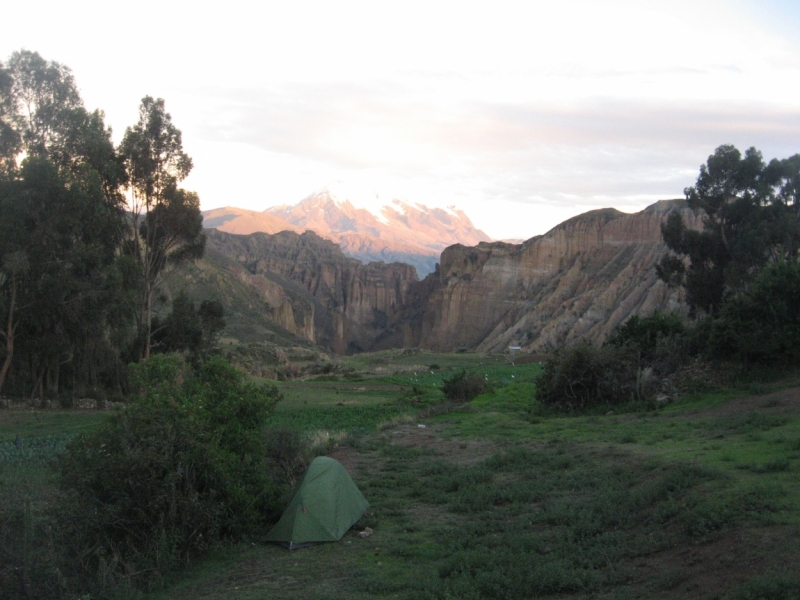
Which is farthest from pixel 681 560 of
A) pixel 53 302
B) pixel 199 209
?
pixel 199 209

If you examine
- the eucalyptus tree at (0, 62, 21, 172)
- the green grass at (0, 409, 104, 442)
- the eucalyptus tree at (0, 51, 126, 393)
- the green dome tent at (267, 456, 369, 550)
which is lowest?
the green grass at (0, 409, 104, 442)

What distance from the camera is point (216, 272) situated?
97.9 meters

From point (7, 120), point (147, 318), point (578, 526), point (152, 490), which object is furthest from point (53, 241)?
point (578, 526)

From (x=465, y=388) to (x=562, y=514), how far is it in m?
22.4

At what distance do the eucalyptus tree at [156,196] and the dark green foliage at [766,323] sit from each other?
2697cm

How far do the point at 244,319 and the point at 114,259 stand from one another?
6072 cm

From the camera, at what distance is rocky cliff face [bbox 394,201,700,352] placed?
91.5m

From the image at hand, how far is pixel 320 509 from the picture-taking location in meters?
11.9

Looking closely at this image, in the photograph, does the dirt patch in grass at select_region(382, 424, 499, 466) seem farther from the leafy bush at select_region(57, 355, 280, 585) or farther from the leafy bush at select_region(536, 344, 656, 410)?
the leafy bush at select_region(57, 355, 280, 585)

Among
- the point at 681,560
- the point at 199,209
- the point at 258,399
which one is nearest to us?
the point at 681,560

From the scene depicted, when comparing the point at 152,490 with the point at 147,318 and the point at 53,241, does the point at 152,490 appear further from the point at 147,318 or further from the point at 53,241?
the point at 147,318

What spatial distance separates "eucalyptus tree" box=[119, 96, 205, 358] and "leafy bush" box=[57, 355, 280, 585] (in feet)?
82.8

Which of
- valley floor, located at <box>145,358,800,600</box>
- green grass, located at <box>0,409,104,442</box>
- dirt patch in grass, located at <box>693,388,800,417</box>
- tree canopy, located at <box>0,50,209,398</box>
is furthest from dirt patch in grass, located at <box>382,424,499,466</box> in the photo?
tree canopy, located at <box>0,50,209,398</box>

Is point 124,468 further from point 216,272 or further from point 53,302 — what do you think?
point 216,272
